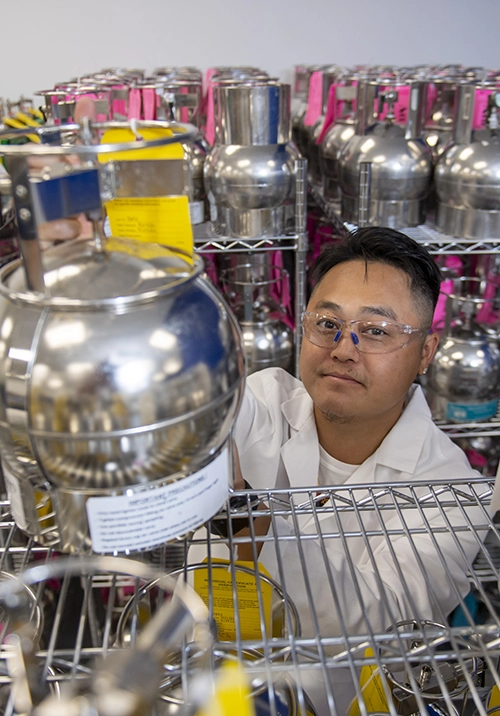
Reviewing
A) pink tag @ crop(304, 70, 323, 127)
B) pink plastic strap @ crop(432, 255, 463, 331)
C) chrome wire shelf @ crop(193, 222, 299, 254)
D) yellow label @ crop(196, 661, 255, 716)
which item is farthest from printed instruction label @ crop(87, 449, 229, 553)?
pink tag @ crop(304, 70, 323, 127)

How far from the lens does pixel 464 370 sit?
186 cm

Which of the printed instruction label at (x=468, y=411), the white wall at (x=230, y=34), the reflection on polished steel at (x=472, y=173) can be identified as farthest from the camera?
the white wall at (x=230, y=34)

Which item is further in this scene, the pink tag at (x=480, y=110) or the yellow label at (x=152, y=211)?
the pink tag at (x=480, y=110)

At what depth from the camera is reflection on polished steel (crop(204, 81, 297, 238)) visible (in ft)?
5.71

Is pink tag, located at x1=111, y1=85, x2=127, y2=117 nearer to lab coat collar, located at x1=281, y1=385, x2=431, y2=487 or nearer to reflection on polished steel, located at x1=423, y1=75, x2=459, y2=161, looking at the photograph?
reflection on polished steel, located at x1=423, y1=75, x2=459, y2=161

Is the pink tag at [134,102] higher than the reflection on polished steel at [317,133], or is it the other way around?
the pink tag at [134,102]

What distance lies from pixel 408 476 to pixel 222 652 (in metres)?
0.71

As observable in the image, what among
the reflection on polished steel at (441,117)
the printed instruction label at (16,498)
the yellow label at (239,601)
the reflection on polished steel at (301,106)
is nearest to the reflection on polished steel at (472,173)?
the reflection on polished steel at (441,117)

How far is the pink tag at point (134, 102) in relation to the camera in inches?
79.4

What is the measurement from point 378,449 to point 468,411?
30.3 inches

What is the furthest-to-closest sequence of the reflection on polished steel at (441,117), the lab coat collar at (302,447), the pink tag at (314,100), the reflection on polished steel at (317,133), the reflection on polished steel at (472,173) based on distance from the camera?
the pink tag at (314,100)
the reflection on polished steel at (317,133)
the reflection on polished steel at (441,117)
the reflection on polished steel at (472,173)
the lab coat collar at (302,447)

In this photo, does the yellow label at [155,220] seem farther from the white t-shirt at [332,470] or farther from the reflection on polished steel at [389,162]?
the reflection on polished steel at [389,162]

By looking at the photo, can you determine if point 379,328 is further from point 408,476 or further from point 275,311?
point 275,311

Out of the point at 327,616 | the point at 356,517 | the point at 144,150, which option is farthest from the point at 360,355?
the point at 144,150
